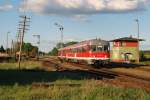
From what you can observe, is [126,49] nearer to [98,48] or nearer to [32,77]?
[98,48]

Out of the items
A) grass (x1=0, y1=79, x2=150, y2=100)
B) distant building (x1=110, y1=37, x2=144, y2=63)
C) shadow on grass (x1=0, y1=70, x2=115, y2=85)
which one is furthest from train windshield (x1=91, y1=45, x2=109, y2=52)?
distant building (x1=110, y1=37, x2=144, y2=63)

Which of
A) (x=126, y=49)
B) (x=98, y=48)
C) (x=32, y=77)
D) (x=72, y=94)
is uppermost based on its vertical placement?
(x=126, y=49)

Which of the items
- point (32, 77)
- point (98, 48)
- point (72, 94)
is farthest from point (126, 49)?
point (72, 94)

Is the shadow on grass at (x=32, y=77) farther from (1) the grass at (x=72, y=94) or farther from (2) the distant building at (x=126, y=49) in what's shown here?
(2) the distant building at (x=126, y=49)

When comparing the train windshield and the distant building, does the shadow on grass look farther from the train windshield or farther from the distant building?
the distant building

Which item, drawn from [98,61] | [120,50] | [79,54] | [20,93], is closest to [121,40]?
[120,50]

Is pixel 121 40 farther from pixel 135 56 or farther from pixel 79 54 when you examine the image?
pixel 79 54

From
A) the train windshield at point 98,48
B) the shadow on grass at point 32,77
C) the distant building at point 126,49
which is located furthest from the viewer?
the distant building at point 126,49

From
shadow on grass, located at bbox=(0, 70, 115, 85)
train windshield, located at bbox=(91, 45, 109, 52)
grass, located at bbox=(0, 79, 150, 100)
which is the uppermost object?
train windshield, located at bbox=(91, 45, 109, 52)

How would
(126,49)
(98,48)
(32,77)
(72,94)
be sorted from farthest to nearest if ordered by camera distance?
(126,49), (98,48), (32,77), (72,94)

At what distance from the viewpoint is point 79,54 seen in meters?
47.6

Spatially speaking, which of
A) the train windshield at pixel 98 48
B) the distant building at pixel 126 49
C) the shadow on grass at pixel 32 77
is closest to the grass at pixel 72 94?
the shadow on grass at pixel 32 77

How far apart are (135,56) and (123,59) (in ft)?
8.06

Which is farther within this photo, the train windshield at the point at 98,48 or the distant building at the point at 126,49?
the distant building at the point at 126,49
